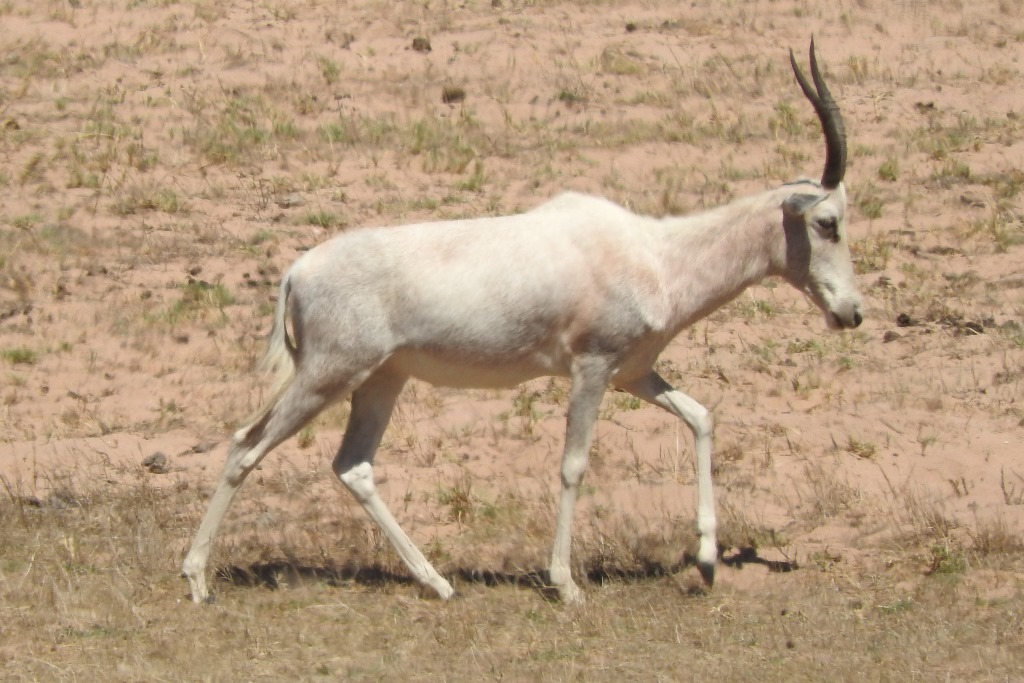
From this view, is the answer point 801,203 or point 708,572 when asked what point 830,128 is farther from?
point 708,572

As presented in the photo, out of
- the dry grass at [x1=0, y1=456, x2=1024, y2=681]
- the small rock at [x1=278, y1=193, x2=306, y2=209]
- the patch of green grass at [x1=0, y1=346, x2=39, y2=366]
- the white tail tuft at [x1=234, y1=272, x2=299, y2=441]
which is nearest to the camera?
the dry grass at [x1=0, y1=456, x2=1024, y2=681]

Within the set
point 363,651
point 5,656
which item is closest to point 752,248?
point 363,651

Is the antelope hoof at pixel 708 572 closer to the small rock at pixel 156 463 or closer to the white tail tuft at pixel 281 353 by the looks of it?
the white tail tuft at pixel 281 353

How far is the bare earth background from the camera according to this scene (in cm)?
703

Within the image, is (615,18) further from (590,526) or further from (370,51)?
(590,526)

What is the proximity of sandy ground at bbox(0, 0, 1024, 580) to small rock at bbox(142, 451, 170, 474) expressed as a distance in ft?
0.39

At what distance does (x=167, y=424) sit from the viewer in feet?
34.0

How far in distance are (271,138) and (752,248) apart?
8920mm

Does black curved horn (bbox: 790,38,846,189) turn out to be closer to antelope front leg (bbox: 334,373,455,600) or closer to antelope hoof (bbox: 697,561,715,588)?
antelope hoof (bbox: 697,561,715,588)

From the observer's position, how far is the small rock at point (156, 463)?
937 centimetres

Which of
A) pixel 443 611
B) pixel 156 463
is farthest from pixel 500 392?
pixel 443 611

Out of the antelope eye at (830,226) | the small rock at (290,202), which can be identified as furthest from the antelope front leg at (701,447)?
the small rock at (290,202)

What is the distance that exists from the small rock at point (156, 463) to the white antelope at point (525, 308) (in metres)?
2.05

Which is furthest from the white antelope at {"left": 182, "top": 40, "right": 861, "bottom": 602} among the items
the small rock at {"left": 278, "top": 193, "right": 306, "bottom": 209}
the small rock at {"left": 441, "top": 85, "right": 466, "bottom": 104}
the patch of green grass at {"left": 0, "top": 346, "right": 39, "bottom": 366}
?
the small rock at {"left": 441, "top": 85, "right": 466, "bottom": 104}
